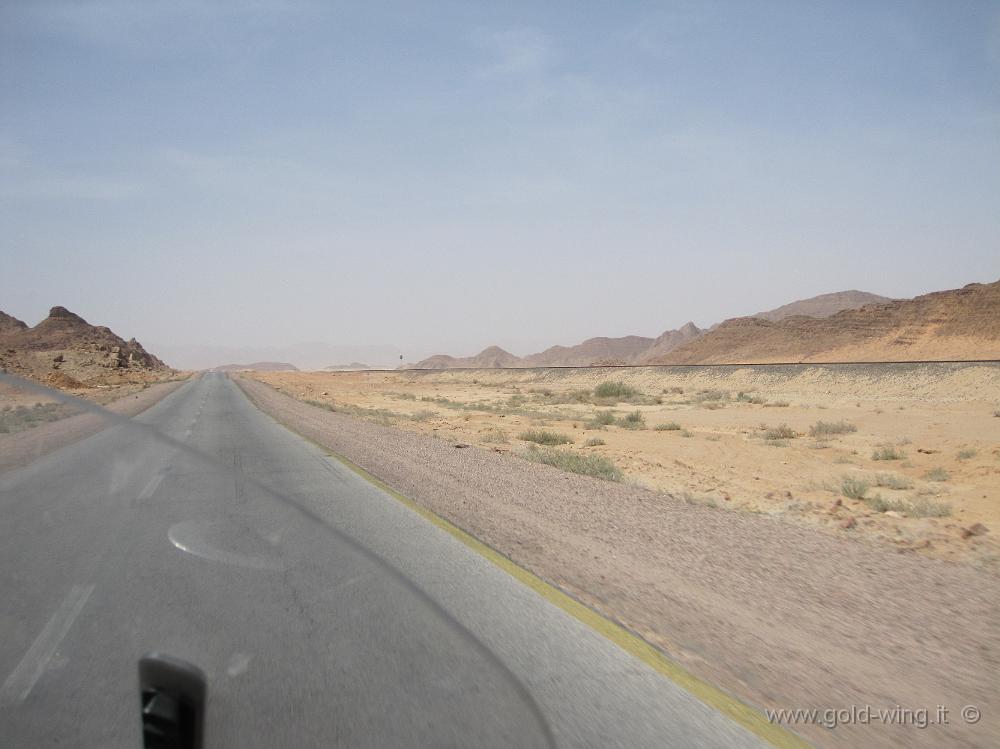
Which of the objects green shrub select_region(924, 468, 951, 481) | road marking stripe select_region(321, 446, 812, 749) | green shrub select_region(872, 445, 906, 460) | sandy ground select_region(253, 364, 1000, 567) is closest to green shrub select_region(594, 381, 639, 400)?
sandy ground select_region(253, 364, 1000, 567)

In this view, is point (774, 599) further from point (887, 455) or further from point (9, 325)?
point (9, 325)

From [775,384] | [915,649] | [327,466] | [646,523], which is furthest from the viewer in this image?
[775,384]

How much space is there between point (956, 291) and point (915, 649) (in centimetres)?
9852

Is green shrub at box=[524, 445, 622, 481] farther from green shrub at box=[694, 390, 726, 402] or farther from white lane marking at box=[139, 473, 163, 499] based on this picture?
green shrub at box=[694, 390, 726, 402]

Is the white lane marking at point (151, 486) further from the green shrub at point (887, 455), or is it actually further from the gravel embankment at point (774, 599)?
the green shrub at point (887, 455)

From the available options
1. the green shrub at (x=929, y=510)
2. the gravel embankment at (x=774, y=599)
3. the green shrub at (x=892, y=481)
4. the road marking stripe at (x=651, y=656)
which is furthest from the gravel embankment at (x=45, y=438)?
the green shrub at (x=892, y=481)

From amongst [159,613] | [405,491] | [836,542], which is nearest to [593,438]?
[405,491]

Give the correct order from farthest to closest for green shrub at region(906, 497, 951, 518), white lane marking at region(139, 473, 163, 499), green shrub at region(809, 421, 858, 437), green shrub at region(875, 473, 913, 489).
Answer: green shrub at region(809, 421, 858, 437) → green shrub at region(875, 473, 913, 489) → green shrub at region(906, 497, 951, 518) → white lane marking at region(139, 473, 163, 499)

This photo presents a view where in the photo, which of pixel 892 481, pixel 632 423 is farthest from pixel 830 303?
pixel 892 481

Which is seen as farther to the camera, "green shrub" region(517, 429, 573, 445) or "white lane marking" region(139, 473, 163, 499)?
"green shrub" region(517, 429, 573, 445)

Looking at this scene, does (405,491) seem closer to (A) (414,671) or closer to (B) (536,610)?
(B) (536,610)

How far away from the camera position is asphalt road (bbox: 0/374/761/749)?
8.27 ft

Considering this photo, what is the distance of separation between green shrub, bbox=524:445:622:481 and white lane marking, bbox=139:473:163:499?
11.1 m

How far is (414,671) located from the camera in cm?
366
